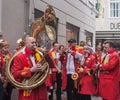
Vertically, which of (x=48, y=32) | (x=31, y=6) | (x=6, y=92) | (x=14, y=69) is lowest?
(x=6, y=92)

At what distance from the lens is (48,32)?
1054 cm

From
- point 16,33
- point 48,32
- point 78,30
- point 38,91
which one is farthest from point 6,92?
point 78,30

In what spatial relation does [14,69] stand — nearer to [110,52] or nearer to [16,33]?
[110,52]

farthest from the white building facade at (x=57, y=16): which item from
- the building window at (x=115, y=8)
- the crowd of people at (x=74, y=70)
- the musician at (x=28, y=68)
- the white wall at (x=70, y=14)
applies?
the building window at (x=115, y=8)

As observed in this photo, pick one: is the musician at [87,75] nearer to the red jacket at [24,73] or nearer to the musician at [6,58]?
the musician at [6,58]

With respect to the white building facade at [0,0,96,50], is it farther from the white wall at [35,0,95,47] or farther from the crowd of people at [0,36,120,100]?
the crowd of people at [0,36,120,100]

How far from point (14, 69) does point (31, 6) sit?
285 inches

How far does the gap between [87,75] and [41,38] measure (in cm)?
204

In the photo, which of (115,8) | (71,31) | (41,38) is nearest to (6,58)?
(41,38)

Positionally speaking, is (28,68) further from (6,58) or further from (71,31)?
(71,31)

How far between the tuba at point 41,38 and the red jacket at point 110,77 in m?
1.53

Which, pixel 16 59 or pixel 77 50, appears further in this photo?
pixel 77 50

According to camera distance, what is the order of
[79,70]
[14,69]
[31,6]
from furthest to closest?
[31,6] < [79,70] < [14,69]

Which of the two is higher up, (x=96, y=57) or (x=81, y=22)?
(x=81, y=22)
